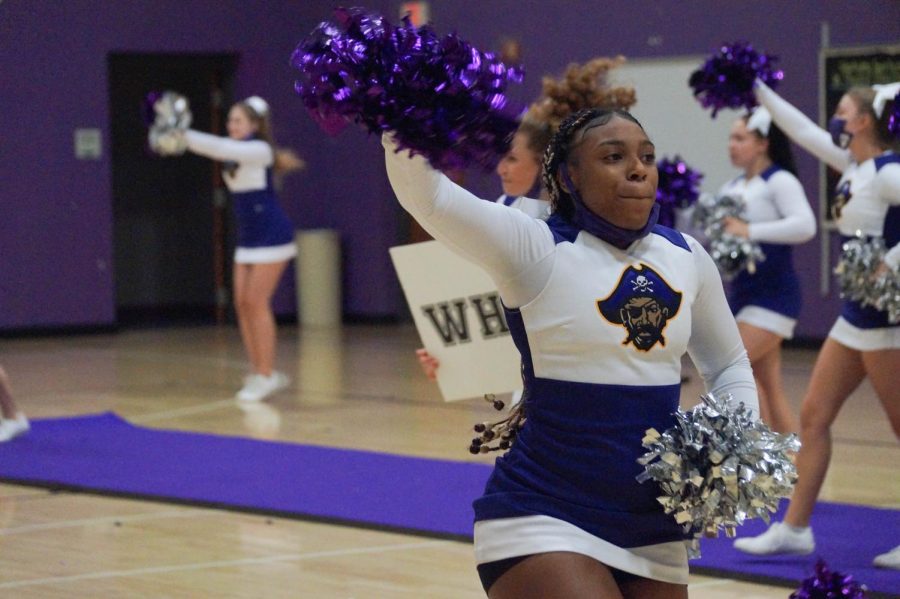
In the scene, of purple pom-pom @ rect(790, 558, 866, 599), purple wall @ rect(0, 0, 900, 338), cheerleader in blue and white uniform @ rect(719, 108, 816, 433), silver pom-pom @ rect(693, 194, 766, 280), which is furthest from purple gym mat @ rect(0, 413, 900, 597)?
purple wall @ rect(0, 0, 900, 338)

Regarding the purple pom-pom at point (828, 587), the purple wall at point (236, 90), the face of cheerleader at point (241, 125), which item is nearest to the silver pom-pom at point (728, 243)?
the purple pom-pom at point (828, 587)

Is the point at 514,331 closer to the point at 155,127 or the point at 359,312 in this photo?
the point at 155,127

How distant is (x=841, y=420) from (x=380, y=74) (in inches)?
241

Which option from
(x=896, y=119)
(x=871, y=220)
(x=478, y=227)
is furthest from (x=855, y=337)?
(x=478, y=227)

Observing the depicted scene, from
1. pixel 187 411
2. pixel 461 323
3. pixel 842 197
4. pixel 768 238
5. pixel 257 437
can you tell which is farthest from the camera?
pixel 187 411

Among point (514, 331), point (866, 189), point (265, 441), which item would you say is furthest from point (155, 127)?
point (514, 331)

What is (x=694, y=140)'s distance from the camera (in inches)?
460

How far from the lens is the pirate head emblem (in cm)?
258

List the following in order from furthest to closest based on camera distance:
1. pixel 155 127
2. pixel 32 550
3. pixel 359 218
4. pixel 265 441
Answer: pixel 359 218
pixel 155 127
pixel 265 441
pixel 32 550

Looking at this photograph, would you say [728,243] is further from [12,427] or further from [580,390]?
[12,427]

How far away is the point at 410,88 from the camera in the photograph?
2.34 metres

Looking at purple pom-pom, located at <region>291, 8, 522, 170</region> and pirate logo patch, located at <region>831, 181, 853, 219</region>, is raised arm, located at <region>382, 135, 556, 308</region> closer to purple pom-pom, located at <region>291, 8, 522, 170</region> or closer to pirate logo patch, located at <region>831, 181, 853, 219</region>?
purple pom-pom, located at <region>291, 8, 522, 170</region>

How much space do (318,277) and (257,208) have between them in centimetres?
494

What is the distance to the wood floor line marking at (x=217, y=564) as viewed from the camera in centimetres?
467
